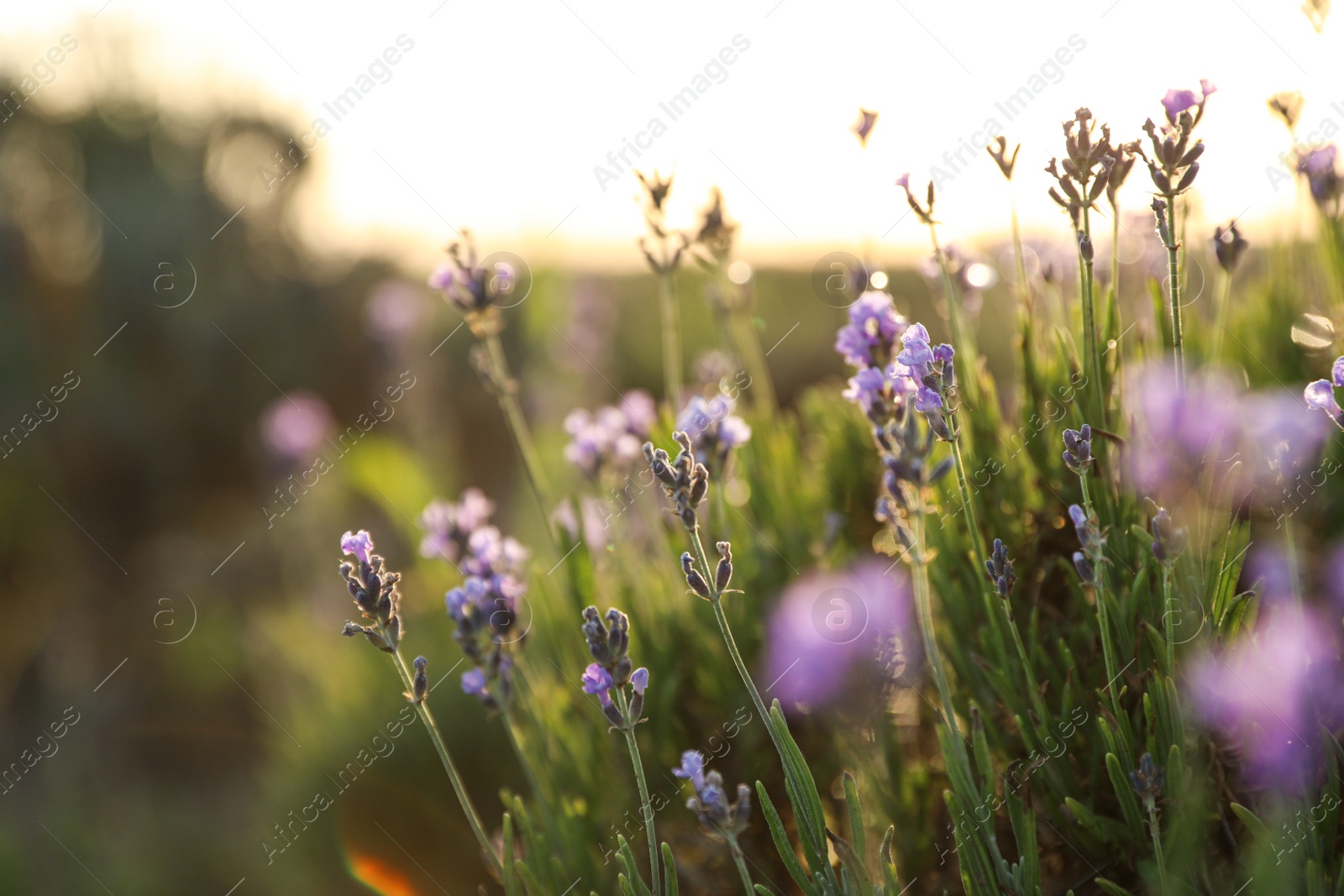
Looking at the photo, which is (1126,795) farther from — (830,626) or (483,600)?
(483,600)

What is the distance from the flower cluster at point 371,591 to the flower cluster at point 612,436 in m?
0.72

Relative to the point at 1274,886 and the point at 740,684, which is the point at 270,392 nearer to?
the point at 740,684

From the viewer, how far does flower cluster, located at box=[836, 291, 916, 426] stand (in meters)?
1.42

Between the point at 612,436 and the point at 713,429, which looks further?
the point at 612,436

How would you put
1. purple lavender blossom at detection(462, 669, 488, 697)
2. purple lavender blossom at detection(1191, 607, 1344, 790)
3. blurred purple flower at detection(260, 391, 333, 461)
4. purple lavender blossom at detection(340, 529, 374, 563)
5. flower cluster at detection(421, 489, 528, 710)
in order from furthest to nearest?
1. blurred purple flower at detection(260, 391, 333, 461)
2. purple lavender blossom at detection(462, 669, 488, 697)
3. flower cluster at detection(421, 489, 528, 710)
4. purple lavender blossom at detection(340, 529, 374, 563)
5. purple lavender blossom at detection(1191, 607, 1344, 790)

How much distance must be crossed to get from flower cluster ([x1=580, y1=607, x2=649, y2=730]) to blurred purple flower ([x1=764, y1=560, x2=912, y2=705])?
587 millimetres

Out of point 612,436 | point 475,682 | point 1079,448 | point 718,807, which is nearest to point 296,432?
point 612,436

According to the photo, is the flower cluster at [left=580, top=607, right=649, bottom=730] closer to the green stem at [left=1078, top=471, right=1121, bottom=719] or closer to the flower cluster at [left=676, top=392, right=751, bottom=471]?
the flower cluster at [left=676, top=392, right=751, bottom=471]

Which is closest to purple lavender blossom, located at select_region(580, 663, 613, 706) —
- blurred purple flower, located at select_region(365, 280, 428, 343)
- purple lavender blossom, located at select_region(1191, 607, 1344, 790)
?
purple lavender blossom, located at select_region(1191, 607, 1344, 790)

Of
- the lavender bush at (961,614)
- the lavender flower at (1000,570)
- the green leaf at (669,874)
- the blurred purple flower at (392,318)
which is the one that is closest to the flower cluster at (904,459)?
the lavender bush at (961,614)

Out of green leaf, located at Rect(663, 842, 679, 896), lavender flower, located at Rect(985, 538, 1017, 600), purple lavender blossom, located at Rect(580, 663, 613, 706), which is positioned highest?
lavender flower, located at Rect(985, 538, 1017, 600)

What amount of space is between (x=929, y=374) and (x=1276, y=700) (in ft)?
2.26

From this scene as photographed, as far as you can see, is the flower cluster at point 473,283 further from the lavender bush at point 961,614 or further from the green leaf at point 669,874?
the green leaf at point 669,874

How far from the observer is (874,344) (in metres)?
1.51
